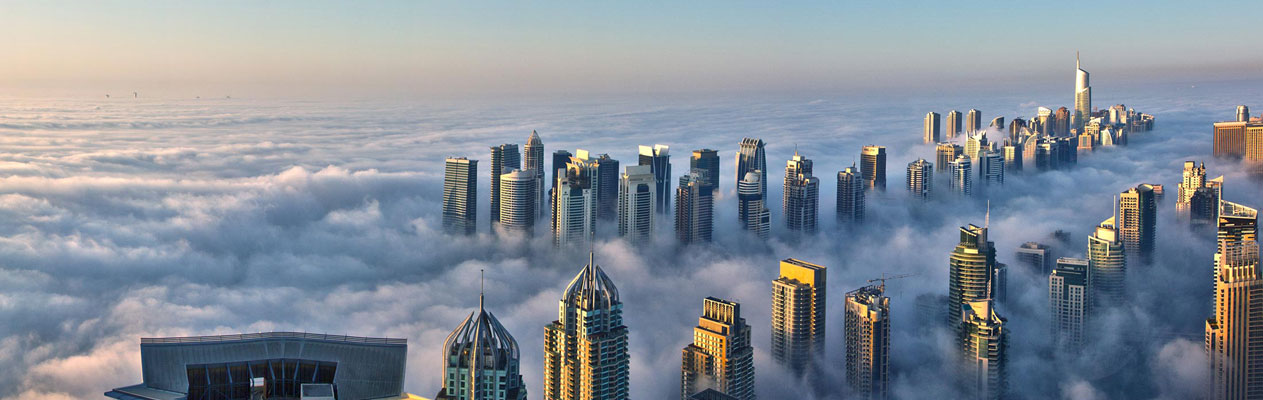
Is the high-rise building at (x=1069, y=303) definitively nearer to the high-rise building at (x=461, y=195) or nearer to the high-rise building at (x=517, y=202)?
the high-rise building at (x=517, y=202)

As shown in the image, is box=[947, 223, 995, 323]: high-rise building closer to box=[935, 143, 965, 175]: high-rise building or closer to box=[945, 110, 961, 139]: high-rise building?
box=[935, 143, 965, 175]: high-rise building

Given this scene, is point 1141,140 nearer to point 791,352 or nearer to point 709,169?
point 709,169

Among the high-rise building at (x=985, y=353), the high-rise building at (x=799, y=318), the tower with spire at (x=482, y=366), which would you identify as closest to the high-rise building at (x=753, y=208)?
the high-rise building at (x=799, y=318)

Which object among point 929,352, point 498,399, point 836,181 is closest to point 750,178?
point 836,181

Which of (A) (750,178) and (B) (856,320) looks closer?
(B) (856,320)

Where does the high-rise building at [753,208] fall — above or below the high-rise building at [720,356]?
above

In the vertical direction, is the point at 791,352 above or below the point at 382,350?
below
